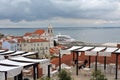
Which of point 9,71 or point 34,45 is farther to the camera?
point 34,45

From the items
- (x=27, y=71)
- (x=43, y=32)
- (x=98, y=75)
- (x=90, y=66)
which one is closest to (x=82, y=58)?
(x=90, y=66)

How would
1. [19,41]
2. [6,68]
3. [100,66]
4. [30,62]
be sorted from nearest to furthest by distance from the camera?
[6,68] < [30,62] < [100,66] < [19,41]

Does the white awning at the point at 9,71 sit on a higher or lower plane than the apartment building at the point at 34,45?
higher

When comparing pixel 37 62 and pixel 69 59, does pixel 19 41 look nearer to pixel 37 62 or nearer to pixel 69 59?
pixel 69 59

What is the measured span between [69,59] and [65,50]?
393 centimetres

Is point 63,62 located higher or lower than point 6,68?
lower

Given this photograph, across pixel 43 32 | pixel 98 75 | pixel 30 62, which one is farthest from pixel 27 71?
pixel 43 32

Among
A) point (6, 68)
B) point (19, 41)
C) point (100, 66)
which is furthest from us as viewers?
point (19, 41)

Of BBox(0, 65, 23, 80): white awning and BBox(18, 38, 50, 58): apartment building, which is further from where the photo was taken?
BBox(18, 38, 50, 58): apartment building

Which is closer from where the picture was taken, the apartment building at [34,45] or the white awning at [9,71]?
the white awning at [9,71]

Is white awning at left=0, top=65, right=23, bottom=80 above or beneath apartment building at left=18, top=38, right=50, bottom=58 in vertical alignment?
above

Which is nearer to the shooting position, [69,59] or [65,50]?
[65,50]

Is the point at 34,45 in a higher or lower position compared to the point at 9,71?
lower

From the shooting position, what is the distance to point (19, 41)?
64.4 metres
